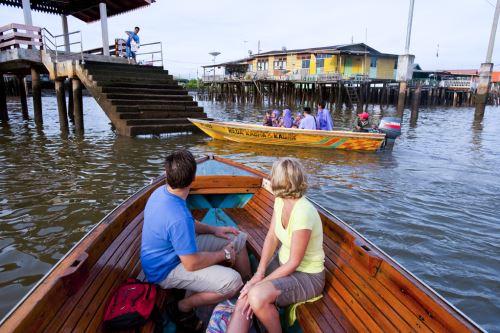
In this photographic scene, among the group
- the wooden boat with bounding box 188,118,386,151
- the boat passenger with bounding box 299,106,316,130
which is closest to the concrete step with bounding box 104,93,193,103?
the wooden boat with bounding box 188,118,386,151

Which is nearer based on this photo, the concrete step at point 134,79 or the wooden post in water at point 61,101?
the concrete step at point 134,79

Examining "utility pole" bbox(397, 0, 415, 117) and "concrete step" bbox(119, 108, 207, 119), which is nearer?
"concrete step" bbox(119, 108, 207, 119)

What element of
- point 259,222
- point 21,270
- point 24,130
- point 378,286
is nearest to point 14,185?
point 21,270

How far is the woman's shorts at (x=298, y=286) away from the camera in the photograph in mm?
2223

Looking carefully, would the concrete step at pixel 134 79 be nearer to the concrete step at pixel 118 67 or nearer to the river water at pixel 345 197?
the concrete step at pixel 118 67

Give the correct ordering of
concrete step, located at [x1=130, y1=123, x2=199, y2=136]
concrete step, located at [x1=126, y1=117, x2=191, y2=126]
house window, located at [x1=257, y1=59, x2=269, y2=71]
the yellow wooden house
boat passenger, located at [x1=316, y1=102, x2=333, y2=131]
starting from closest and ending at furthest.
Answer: boat passenger, located at [x1=316, y1=102, x2=333, y2=131] → concrete step, located at [x1=130, y1=123, x2=199, y2=136] → concrete step, located at [x1=126, y1=117, x2=191, y2=126] → the yellow wooden house → house window, located at [x1=257, y1=59, x2=269, y2=71]

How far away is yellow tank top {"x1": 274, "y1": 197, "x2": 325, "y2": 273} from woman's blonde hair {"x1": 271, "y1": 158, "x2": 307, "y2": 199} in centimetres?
8

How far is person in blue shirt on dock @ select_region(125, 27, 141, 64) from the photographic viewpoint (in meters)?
15.5

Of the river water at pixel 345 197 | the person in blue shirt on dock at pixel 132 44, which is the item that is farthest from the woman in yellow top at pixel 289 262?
the person in blue shirt on dock at pixel 132 44

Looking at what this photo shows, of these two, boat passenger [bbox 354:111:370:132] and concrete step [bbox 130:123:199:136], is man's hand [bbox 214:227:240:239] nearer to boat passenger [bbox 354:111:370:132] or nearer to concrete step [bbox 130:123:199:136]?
boat passenger [bbox 354:111:370:132]

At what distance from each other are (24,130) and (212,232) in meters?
13.8

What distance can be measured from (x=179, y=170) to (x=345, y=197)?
4885 mm

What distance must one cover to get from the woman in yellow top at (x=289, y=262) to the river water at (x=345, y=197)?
7.06 ft

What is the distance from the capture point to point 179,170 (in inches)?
87.1
